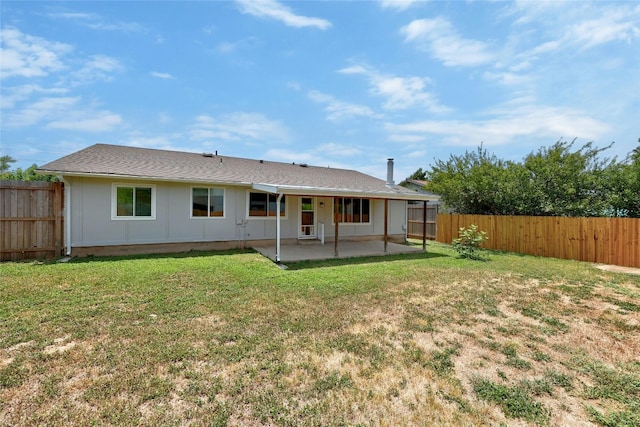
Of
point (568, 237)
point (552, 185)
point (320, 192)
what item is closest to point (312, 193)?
point (320, 192)

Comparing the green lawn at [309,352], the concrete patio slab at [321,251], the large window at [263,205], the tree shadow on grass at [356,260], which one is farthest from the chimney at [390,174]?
the green lawn at [309,352]

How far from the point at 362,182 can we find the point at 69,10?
1239 centimetres

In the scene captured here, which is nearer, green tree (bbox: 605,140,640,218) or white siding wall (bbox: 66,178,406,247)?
white siding wall (bbox: 66,178,406,247)

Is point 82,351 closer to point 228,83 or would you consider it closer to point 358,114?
point 228,83

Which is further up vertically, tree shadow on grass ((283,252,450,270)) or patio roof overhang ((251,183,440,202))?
patio roof overhang ((251,183,440,202))

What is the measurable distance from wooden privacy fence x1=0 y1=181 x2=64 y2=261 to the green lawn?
86.0 inches

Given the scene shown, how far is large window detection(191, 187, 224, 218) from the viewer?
1009 cm

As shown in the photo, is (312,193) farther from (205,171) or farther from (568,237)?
(568,237)

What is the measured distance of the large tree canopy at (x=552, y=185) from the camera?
34.5ft

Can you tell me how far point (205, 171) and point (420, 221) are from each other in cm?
1165

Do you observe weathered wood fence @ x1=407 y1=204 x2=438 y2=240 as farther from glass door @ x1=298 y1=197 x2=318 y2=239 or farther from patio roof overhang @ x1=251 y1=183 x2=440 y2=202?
glass door @ x1=298 y1=197 x2=318 y2=239

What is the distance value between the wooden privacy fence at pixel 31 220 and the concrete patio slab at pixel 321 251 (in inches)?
232

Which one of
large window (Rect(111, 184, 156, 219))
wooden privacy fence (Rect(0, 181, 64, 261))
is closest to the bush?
large window (Rect(111, 184, 156, 219))

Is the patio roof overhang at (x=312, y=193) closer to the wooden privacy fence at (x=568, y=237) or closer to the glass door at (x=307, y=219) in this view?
the glass door at (x=307, y=219)
